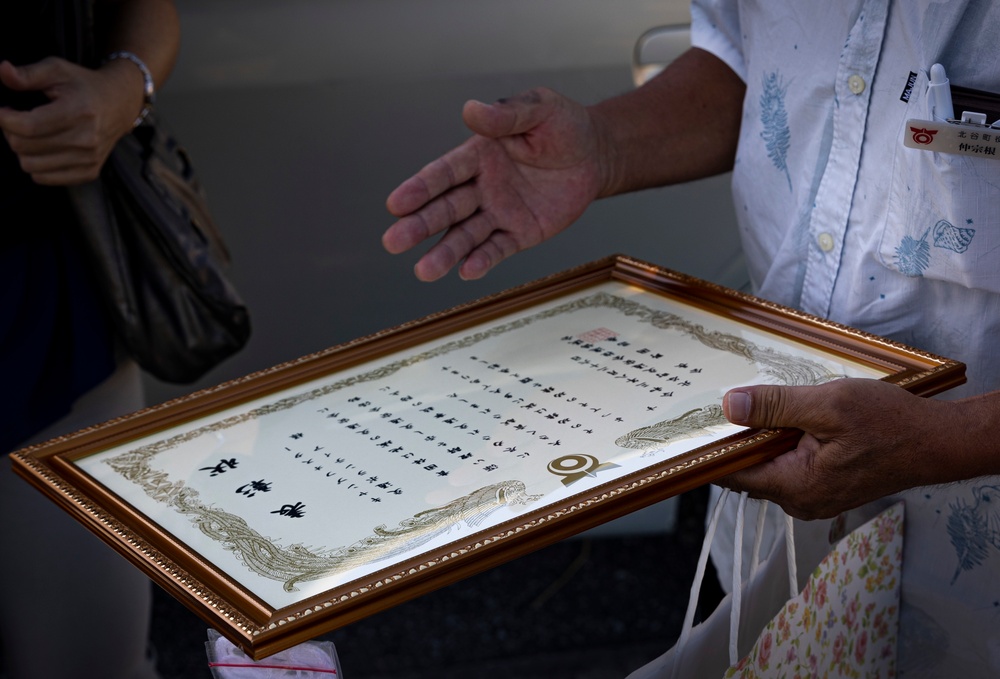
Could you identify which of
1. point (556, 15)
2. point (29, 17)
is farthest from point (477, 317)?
point (556, 15)

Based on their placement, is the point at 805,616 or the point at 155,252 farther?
the point at 155,252

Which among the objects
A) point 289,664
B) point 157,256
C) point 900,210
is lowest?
point 289,664

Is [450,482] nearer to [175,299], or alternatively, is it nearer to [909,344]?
[909,344]

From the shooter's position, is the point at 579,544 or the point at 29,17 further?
the point at 579,544

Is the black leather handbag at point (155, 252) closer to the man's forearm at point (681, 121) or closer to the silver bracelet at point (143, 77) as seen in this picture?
the silver bracelet at point (143, 77)

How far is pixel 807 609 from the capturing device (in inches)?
35.9

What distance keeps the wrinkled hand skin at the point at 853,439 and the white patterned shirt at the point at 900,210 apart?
0.15 meters

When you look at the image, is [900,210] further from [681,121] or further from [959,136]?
[681,121]

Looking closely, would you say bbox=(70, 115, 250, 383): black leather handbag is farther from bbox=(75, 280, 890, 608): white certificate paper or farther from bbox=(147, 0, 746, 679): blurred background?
bbox=(75, 280, 890, 608): white certificate paper

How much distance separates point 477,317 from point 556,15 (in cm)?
96

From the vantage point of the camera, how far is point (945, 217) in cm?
95

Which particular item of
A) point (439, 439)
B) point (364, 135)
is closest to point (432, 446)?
point (439, 439)

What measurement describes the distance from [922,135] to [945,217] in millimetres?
87

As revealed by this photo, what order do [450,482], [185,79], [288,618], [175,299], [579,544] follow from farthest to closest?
[579,544] → [185,79] → [175,299] → [450,482] → [288,618]
